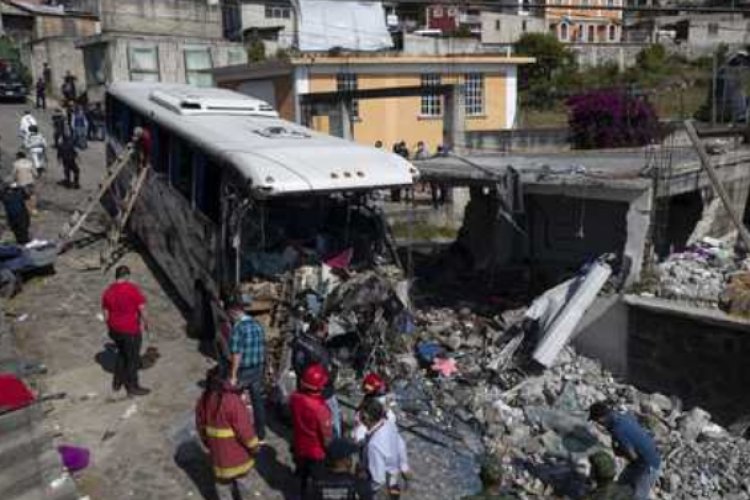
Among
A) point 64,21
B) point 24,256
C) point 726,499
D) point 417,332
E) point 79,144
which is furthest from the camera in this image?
point 64,21

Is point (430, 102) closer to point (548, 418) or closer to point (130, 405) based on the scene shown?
point (548, 418)

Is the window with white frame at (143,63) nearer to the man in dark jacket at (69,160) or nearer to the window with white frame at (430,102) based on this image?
the window with white frame at (430,102)

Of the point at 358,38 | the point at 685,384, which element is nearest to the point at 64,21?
the point at 358,38

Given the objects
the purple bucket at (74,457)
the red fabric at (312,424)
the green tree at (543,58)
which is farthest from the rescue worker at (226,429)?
the green tree at (543,58)

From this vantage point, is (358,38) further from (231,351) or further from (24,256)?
(231,351)

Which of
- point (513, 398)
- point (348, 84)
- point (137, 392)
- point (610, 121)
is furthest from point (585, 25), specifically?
point (137, 392)

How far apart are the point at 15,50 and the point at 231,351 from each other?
37.9 meters

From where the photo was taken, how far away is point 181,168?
1200cm

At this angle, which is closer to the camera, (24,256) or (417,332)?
(417,332)

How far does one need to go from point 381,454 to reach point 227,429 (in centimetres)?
134

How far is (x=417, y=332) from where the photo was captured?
484 inches

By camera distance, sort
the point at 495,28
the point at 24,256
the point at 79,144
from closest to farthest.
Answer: the point at 24,256 → the point at 79,144 → the point at 495,28

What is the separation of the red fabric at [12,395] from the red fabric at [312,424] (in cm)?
231

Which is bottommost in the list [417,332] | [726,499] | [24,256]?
[726,499]
